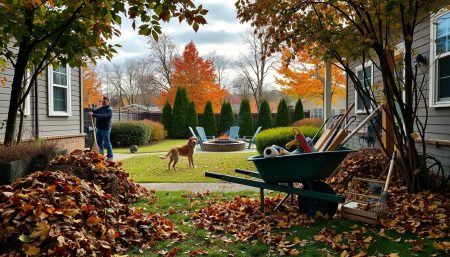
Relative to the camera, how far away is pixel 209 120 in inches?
925

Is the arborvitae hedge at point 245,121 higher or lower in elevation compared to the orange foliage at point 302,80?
lower

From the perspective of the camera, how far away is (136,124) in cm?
1683

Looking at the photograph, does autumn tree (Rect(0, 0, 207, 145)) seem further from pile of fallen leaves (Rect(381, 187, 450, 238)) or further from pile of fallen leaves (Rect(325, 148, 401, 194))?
pile of fallen leaves (Rect(325, 148, 401, 194))

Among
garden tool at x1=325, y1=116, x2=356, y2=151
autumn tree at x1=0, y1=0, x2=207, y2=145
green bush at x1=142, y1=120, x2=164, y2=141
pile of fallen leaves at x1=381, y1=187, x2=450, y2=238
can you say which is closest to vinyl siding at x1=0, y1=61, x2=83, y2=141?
Result: autumn tree at x1=0, y1=0, x2=207, y2=145

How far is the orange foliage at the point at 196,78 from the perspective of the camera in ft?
95.6

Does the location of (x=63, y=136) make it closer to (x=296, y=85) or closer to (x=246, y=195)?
(x=246, y=195)

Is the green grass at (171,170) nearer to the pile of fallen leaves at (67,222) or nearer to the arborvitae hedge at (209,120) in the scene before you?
the pile of fallen leaves at (67,222)

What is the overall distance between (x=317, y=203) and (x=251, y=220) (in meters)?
0.79

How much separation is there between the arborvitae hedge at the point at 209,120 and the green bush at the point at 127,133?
6.91 meters

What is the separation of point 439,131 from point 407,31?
6.76ft

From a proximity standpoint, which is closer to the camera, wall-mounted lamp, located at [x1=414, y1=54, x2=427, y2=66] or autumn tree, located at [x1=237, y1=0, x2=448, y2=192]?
autumn tree, located at [x1=237, y1=0, x2=448, y2=192]

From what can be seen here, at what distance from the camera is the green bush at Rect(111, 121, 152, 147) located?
16.6 metres

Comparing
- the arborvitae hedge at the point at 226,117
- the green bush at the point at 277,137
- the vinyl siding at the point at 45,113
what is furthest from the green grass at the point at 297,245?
the arborvitae hedge at the point at 226,117

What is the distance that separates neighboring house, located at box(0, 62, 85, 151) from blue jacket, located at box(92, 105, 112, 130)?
1.13 meters
